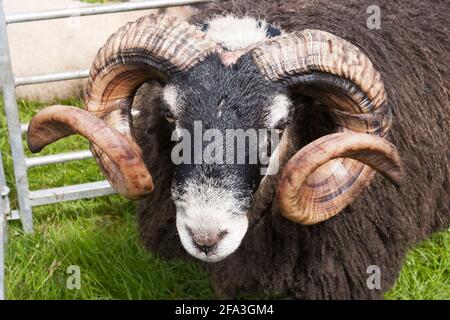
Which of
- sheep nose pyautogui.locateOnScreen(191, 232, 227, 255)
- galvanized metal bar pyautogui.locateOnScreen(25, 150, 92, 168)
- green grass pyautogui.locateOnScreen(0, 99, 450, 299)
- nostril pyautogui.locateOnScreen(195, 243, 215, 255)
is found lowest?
nostril pyautogui.locateOnScreen(195, 243, 215, 255)

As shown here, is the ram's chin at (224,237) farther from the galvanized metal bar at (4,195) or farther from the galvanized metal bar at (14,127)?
the galvanized metal bar at (4,195)

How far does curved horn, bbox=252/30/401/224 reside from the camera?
8.70 feet

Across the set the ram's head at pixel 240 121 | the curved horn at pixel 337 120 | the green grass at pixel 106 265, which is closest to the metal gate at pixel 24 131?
the green grass at pixel 106 265

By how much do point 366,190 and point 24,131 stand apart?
233cm

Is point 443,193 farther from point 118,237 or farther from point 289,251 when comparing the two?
point 118,237

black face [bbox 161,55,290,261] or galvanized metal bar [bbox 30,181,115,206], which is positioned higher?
galvanized metal bar [bbox 30,181,115,206]

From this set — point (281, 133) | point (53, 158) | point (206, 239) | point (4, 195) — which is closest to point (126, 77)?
point (281, 133)

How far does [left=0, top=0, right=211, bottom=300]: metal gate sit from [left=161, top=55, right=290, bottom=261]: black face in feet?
4.92

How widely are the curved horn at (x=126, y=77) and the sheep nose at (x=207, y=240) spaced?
0.42 m

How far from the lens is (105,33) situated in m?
6.12

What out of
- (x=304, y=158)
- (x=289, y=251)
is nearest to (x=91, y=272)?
(x=289, y=251)

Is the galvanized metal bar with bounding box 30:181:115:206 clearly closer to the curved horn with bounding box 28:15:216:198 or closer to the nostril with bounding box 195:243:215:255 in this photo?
the curved horn with bounding box 28:15:216:198
